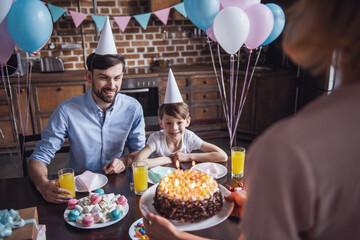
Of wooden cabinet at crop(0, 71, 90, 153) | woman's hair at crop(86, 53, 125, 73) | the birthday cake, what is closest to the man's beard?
woman's hair at crop(86, 53, 125, 73)

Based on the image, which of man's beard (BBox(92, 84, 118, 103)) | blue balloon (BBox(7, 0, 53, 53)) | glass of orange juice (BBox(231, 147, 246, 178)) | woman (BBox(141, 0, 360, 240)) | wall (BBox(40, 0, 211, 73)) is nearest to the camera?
woman (BBox(141, 0, 360, 240))

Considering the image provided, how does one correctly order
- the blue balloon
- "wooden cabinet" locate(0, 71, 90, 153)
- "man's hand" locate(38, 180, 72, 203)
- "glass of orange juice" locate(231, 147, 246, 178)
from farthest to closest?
1. "wooden cabinet" locate(0, 71, 90, 153)
2. the blue balloon
3. "glass of orange juice" locate(231, 147, 246, 178)
4. "man's hand" locate(38, 180, 72, 203)

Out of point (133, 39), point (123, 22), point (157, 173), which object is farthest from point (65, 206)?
point (133, 39)

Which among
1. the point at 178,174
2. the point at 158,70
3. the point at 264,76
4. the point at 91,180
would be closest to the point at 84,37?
the point at 158,70

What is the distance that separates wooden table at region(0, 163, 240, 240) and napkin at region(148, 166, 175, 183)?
0.11 m

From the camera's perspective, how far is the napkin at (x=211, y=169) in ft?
4.95

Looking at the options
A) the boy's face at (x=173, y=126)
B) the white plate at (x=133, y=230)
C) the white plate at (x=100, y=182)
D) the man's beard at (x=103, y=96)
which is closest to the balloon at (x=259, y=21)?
the boy's face at (x=173, y=126)

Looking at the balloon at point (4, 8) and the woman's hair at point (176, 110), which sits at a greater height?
the balloon at point (4, 8)

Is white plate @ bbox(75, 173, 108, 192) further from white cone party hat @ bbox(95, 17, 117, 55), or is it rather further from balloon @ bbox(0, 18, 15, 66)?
balloon @ bbox(0, 18, 15, 66)

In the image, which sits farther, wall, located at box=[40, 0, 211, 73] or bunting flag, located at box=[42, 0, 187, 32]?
wall, located at box=[40, 0, 211, 73]

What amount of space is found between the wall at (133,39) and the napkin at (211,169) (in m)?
2.82

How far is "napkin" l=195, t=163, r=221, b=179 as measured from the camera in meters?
1.51

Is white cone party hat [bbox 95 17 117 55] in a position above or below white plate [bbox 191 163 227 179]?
above

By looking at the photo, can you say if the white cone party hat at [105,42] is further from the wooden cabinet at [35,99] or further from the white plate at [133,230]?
the wooden cabinet at [35,99]
